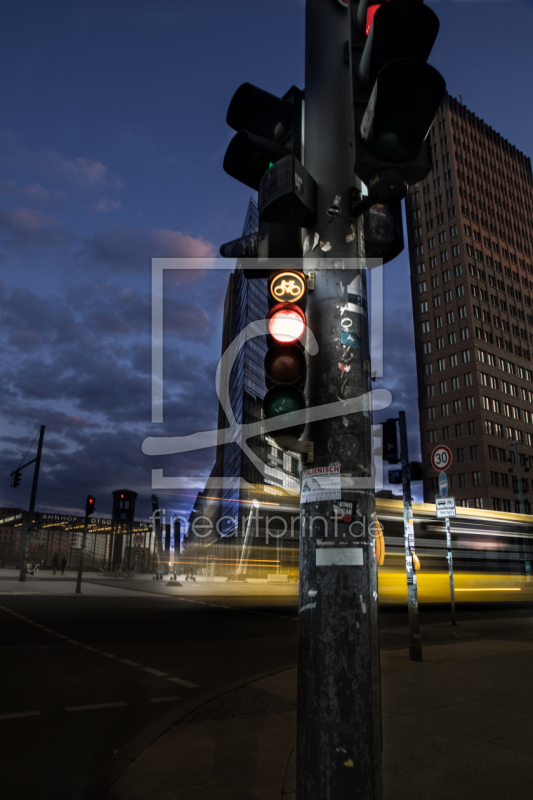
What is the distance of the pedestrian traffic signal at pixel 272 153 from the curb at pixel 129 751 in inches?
165

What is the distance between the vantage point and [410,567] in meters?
9.11

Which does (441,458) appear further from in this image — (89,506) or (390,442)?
(89,506)

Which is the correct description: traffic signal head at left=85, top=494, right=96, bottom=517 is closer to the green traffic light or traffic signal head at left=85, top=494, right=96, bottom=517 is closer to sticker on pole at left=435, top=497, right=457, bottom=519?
sticker on pole at left=435, top=497, right=457, bottom=519

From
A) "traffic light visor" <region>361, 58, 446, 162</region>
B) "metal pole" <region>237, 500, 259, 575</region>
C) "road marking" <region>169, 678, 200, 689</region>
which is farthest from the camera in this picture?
"metal pole" <region>237, 500, 259, 575</region>

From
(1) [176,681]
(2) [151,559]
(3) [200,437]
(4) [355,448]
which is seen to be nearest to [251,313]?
(2) [151,559]

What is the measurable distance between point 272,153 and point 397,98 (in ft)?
3.02

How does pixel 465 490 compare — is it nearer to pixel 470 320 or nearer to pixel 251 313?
pixel 470 320

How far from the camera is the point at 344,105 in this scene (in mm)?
3264

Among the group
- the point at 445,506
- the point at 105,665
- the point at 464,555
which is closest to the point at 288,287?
the point at 105,665

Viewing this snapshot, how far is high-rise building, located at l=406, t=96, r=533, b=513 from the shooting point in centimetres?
8219

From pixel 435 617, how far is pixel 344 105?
17785 mm

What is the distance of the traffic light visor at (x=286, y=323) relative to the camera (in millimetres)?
2930

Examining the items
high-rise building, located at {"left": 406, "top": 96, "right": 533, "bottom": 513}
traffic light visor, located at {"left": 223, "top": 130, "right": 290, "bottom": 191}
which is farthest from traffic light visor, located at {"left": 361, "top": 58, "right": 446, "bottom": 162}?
high-rise building, located at {"left": 406, "top": 96, "right": 533, "bottom": 513}

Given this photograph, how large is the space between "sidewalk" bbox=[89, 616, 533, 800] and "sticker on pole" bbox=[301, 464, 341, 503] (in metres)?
2.36
